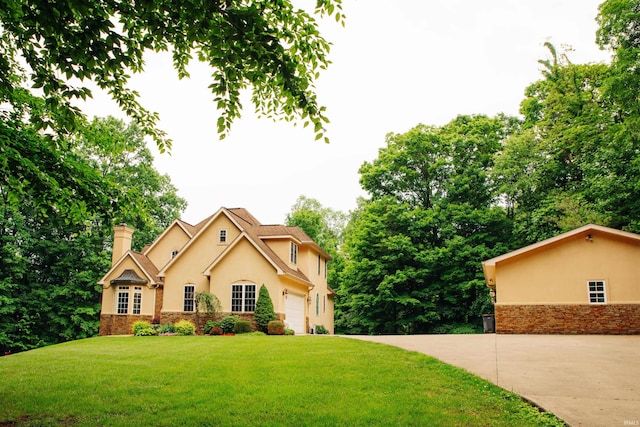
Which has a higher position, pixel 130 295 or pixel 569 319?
pixel 130 295

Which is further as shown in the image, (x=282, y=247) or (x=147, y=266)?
(x=147, y=266)

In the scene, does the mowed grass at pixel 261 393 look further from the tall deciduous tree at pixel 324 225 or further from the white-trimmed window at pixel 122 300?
the tall deciduous tree at pixel 324 225

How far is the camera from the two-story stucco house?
2273 cm

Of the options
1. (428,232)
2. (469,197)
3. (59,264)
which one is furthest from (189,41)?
(59,264)

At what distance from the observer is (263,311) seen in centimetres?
2130

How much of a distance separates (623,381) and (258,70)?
7698 mm

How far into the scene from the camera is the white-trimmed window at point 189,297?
2402 centimetres

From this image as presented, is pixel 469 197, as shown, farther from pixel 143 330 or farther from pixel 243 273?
pixel 143 330

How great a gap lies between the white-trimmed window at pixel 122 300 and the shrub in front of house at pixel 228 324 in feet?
27.6

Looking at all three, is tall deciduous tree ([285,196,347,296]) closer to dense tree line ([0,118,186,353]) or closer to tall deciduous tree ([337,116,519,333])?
tall deciduous tree ([337,116,519,333])

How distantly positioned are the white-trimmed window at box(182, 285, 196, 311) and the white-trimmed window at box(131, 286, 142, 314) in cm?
397

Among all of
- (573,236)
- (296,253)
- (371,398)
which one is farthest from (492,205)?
(371,398)

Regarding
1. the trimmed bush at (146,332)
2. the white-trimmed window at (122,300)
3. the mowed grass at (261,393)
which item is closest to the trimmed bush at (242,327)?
the trimmed bush at (146,332)

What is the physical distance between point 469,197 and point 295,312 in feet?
48.1
